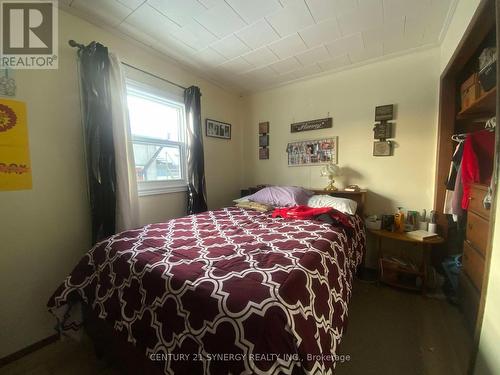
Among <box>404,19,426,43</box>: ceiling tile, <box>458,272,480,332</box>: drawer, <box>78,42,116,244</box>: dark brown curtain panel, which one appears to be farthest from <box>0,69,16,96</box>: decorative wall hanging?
<box>458,272,480,332</box>: drawer

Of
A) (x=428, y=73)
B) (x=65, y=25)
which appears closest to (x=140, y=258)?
(x=65, y=25)

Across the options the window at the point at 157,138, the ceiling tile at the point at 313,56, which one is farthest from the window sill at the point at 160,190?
the ceiling tile at the point at 313,56

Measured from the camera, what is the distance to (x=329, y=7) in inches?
63.1

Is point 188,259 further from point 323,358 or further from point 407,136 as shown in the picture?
point 407,136

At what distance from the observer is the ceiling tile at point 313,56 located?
2.18 meters

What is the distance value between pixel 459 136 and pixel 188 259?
2.47 meters

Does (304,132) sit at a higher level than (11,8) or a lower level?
lower

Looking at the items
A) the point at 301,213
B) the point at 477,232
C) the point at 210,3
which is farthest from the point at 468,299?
the point at 210,3

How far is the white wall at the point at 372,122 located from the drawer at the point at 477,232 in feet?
2.31

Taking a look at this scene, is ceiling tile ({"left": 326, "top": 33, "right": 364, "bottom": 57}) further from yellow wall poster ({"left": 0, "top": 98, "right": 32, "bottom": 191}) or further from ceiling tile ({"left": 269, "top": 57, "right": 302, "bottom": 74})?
yellow wall poster ({"left": 0, "top": 98, "right": 32, "bottom": 191})

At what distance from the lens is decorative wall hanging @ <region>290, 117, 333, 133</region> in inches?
105

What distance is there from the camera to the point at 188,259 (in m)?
1.10

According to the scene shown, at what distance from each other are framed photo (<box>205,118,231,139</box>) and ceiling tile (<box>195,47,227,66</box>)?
70 centimetres

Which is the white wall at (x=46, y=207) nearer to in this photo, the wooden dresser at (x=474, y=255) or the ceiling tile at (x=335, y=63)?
the ceiling tile at (x=335, y=63)
